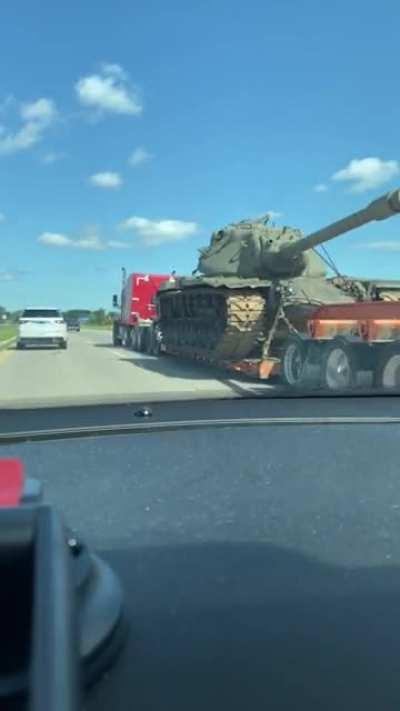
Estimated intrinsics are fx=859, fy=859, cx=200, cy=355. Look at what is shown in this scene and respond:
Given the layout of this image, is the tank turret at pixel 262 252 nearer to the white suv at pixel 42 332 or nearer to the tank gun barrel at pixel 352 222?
the tank gun barrel at pixel 352 222

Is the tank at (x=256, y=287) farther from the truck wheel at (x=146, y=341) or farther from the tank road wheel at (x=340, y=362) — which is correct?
the truck wheel at (x=146, y=341)

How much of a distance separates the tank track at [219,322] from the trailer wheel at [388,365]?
4.11 m

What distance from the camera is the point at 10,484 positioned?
144 cm

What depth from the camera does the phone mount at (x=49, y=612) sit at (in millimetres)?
953

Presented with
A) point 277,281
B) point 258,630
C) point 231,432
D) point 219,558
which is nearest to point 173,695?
point 258,630

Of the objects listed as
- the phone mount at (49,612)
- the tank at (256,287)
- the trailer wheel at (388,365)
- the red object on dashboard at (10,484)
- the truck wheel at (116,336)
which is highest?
the tank at (256,287)

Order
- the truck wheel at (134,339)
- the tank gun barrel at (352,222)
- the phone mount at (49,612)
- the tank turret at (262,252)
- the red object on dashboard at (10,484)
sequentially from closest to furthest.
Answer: the phone mount at (49,612) < the red object on dashboard at (10,484) < the tank gun barrel at (352,222) < the tank turret at (262,252) < the truck wheel at (134,339)

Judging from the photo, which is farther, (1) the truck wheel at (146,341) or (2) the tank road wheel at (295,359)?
(1) the truck wheel at (146,341)

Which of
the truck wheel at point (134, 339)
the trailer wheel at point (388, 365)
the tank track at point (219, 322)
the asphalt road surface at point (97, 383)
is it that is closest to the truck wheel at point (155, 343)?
the asphalt road surface at point (97, 383)

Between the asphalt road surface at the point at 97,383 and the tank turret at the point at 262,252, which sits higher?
the tank turret at the point at 262,252

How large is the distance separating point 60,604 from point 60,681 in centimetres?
11

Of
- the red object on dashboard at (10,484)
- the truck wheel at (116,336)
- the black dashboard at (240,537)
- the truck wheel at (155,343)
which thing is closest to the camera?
the black dashboard at (240,537)

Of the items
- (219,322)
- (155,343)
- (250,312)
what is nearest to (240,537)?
(250,312)

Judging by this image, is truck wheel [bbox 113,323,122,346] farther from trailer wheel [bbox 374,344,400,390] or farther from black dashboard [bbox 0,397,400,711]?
black dashboard [bbox 0,397,400,711]
